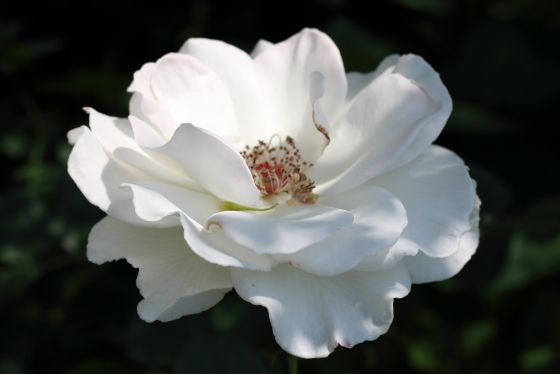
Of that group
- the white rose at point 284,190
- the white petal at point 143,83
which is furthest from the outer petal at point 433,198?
the white petal at point 143,83

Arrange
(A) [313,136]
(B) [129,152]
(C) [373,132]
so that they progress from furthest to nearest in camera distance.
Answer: (A) [313,136]
(C) [373,132]
(B) [129,152]

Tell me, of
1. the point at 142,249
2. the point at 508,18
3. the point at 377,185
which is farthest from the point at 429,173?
the point at 508,18

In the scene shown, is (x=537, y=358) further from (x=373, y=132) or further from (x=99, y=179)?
(x=99, y=179)

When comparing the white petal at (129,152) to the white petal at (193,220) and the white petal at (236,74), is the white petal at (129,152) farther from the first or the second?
the white petal at (236,74)

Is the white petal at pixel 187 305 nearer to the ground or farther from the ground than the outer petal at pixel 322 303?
nearer to the ground

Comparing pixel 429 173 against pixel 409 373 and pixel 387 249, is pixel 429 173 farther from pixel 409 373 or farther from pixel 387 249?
pixel 409 373

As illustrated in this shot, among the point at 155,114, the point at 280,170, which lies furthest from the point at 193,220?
the point at 280,170
